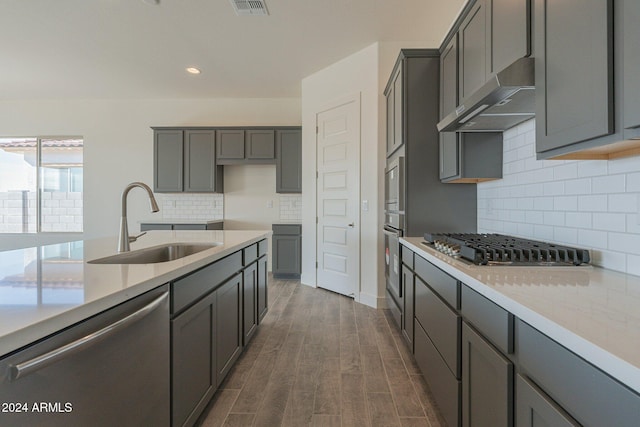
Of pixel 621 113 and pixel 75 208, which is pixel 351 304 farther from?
pixel 75 208

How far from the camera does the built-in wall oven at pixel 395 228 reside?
242 cm

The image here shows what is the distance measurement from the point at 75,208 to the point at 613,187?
22.6 ft

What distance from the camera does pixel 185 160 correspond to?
4730 mm

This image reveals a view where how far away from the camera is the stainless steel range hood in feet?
3.96

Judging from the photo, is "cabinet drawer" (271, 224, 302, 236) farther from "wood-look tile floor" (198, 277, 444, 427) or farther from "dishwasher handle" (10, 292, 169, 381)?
"dishwasher handle" (10, 292, 169, 381)

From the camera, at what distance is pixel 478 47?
175 centimetres

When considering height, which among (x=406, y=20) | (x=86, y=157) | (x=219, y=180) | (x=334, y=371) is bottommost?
(x=334, y=371)

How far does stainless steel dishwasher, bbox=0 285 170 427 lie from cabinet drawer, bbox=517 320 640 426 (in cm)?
114

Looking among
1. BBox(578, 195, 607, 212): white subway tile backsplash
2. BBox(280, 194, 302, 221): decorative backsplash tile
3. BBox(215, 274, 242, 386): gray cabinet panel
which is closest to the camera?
BBox(578, 195, 607, 212): white subway tile backsplash

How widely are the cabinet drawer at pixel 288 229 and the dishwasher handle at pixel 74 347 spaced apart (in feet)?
11.5

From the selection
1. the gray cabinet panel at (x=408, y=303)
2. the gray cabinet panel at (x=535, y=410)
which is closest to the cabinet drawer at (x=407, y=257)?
the gray cabinet panel at (x=408, y=303)

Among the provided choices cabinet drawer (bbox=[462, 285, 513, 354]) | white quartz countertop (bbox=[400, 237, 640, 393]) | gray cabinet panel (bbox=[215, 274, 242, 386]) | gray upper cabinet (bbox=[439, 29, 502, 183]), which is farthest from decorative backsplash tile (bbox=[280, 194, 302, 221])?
cabinet drawer (bbox=[462, 285, 513, 354])

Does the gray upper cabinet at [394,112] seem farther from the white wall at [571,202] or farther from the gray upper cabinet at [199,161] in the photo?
the gray upper cabinet at [199,161]

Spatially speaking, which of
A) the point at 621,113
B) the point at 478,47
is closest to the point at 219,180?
the point at 478,47
